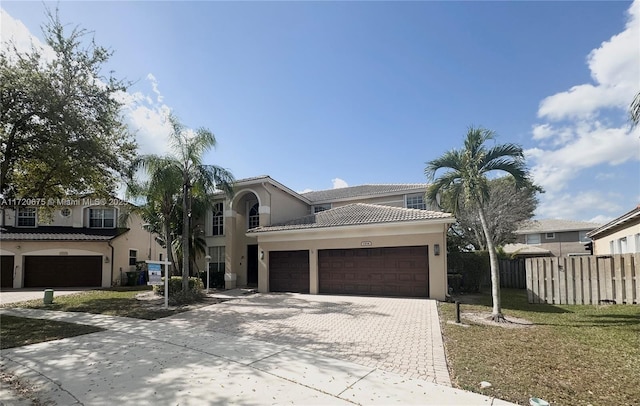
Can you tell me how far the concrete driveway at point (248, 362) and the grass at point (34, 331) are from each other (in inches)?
22.2

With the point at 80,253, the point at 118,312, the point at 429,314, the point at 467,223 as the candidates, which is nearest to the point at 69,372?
the point at 118,312

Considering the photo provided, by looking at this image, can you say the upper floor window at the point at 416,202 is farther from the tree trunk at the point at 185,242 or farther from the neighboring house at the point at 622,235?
the tree trunk at the point at 185,242

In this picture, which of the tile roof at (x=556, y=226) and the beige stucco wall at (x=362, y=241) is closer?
the beige stucco wall at (x=362, y=241)

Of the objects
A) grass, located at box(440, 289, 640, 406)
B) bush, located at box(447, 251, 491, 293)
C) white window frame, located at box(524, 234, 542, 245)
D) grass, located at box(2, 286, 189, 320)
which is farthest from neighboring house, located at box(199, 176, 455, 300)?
white window frame, located at box(524, 234, 542, 245)

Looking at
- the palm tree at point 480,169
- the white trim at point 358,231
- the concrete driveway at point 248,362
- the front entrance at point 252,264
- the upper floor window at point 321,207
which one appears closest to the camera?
the concrete driveway at point 248,362

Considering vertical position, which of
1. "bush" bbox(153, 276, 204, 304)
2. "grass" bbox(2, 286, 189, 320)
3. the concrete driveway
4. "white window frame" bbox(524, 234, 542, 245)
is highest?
"white window frame" bbox(524, 234, 542, 245)

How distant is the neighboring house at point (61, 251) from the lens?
885 inches

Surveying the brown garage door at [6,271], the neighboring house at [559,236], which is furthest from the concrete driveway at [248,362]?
the neighboring house at [559,236]

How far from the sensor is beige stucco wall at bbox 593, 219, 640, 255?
14.1m

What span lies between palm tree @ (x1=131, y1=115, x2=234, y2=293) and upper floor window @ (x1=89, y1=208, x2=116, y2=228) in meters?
12.1

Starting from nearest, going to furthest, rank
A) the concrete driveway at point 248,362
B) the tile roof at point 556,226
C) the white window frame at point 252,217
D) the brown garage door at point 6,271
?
the concrete driveway at point 248,362 < the white window frame at point 252,217 < the brown garage door at point 6,271 < the tile roof at point 556,226

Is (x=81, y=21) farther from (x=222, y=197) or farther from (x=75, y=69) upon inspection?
(x=222, y=197)

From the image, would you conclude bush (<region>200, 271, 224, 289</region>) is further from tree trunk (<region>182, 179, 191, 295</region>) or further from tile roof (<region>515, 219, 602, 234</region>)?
tile roof (<region>515, 219, 602, 234</region>)

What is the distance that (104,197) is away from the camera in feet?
51.2
